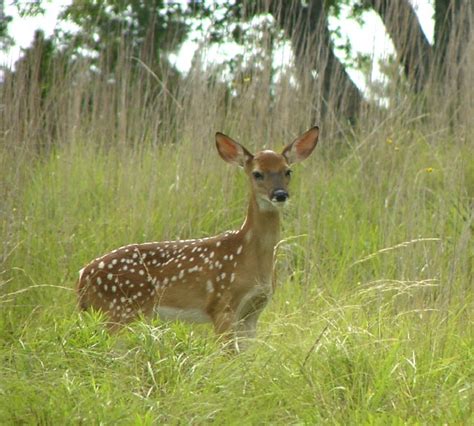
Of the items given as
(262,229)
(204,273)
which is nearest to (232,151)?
(262,229)

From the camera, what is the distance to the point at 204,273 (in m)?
6.26

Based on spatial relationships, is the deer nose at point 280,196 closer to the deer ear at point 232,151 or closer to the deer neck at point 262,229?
the deer neck at point 262,229

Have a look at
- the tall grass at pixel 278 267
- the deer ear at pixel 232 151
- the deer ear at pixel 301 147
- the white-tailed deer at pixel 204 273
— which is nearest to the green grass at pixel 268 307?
the tall grass at pixel 278 267

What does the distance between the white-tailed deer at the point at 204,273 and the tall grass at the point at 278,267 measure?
0.61ft

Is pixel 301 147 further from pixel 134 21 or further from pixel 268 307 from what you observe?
pixel 134 21

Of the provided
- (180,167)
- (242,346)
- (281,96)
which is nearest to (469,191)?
(281,96)

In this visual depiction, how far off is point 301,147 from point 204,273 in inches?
35.4

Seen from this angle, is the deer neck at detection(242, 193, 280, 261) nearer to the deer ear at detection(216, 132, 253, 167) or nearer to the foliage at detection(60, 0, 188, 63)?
the deer ear at detection(216, 132, 253, 167)

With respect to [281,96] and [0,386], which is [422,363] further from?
[281,96]

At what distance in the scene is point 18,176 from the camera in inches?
276

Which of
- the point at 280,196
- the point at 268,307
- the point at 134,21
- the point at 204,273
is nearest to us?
the point at 280,196

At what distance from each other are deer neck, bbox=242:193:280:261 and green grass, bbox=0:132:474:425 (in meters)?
0.19

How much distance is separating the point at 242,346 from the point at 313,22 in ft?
19.8

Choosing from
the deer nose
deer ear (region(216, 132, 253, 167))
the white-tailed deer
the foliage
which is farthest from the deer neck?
the foliage
